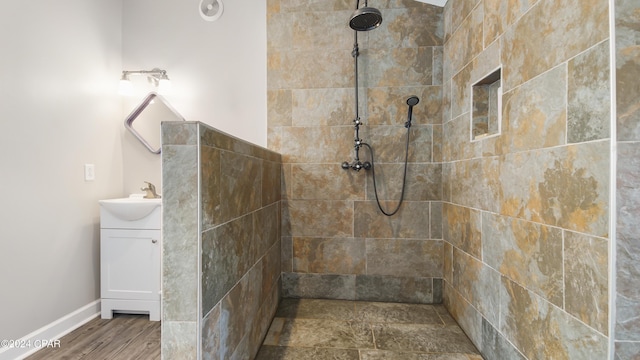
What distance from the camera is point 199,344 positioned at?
3.05 feet

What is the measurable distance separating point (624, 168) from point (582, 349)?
0.64 metres

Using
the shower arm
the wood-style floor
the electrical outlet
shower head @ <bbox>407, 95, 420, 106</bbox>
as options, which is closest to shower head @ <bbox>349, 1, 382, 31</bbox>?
the shower arm

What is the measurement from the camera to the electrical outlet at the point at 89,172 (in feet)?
6.98

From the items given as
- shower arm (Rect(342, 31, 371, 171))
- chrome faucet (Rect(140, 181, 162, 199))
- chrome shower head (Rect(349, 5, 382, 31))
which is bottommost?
chrome faucet (Rect(140, 181, 162, 199))

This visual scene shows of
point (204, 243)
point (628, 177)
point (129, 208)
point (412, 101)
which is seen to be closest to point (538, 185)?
point (628, 177)

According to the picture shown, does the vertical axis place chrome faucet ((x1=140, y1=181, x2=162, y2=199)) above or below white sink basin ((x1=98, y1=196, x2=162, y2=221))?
above

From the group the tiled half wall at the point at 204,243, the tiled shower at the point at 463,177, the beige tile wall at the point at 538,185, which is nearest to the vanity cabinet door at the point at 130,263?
the tiled shower at the point at 463,177

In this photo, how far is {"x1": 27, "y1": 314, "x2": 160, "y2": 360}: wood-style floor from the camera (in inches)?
65.2

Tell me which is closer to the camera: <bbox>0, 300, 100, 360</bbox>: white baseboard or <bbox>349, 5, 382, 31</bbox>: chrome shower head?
<bbox>0, 300, 100, 360</bbox>: white baseboard

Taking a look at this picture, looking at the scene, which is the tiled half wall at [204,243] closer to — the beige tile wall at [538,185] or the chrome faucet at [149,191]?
the beige tile wall at [538,185]

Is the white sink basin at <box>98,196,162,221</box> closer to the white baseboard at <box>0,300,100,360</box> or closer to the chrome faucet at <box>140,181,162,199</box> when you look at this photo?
the chrome faucet at <box>140,181,162,199</box>

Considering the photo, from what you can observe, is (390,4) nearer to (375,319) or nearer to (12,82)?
(375,319)

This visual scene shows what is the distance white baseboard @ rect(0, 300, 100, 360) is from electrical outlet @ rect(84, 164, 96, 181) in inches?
38.9

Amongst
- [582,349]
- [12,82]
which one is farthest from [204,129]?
[12,82]
